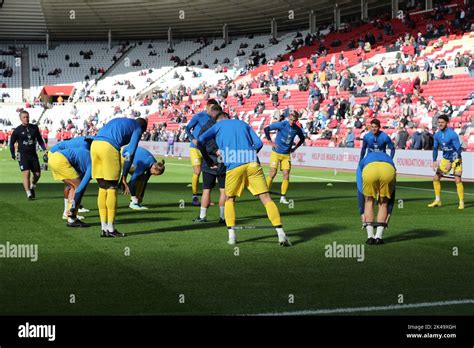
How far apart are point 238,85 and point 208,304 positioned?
5296 cm

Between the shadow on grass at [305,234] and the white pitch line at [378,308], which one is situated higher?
the shadow on grass at [305,234]

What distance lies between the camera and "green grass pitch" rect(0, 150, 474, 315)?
8180 millimetres

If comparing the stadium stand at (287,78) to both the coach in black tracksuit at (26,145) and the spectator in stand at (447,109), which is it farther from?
the coach in black tracksuit at (26,145)

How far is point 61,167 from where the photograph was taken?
14.8m

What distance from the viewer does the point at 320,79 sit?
49000mm

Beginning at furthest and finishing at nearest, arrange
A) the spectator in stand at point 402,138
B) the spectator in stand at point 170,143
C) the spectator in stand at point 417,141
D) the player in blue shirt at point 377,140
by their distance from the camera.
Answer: the spectator in stand at point 170,143
the spectator in stand at point 402,138
the spectator in stand at point 417,141
the player in blue shirt at point 377,140

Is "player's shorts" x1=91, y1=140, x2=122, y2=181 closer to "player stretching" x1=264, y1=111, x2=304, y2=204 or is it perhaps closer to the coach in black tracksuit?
"player stretching" x1=264, y1=111, x2=304, y2=204

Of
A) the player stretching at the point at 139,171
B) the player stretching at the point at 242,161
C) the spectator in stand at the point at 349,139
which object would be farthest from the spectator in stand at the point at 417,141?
the player stretching at the point at 242,161

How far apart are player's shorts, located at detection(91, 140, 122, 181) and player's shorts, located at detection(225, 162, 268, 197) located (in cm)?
197

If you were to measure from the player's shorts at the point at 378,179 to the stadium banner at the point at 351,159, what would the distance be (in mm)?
15645

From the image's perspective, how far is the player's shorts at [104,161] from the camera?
1254cm

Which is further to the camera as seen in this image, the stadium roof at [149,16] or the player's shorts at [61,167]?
the stadium roof at [149,16]

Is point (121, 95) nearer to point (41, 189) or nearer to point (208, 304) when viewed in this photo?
point (41, 189)
